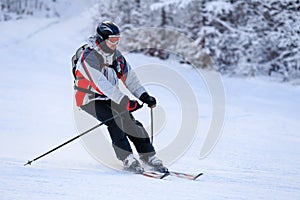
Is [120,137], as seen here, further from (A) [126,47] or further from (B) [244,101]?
(A) [126,47]

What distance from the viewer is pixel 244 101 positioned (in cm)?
1148

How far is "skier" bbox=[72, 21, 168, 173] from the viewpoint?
4.53m

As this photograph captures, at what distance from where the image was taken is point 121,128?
Answer: 185 inches

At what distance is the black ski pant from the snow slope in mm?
329

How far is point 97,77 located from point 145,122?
13.1 ft

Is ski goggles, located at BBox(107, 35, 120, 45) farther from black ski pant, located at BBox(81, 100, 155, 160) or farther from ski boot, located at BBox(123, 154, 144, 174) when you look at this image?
ski boot, located at BBox(123, 154, 144, 174)

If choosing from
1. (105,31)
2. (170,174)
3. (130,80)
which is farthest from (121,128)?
(105,31)

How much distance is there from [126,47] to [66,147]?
35.0 ft

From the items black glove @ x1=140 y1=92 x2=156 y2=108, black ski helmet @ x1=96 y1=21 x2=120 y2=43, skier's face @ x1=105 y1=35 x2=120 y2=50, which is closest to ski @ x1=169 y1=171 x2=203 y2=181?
black glove @ x1=140 y1=92 x2=156 y2=108

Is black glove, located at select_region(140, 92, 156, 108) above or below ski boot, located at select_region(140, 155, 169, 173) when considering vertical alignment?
above

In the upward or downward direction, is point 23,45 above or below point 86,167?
below

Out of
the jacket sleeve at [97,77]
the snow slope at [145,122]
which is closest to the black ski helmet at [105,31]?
the jacket sleeve at [97,77]

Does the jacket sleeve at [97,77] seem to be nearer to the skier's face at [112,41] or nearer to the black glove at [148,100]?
the skier's face at [112,41]

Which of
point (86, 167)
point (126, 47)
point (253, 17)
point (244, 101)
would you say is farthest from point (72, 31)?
point (86, 167)
